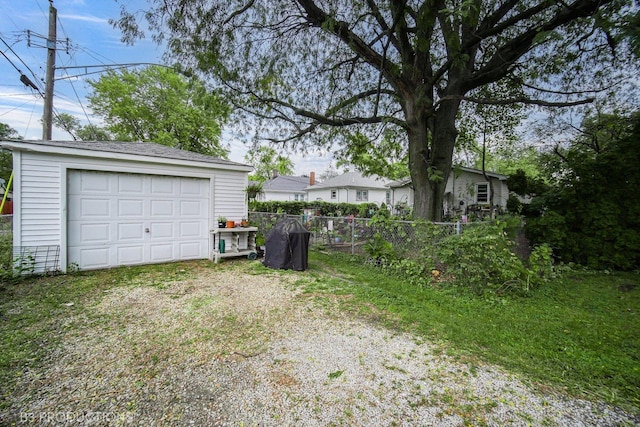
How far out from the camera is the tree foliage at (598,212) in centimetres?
624

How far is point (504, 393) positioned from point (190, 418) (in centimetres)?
236

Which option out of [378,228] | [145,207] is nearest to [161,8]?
[145,207]

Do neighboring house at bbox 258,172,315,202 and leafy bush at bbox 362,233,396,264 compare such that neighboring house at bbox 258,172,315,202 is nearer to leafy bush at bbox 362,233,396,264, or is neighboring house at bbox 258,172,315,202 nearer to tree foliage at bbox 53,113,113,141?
tree foliage at bbox 53,113,113,141

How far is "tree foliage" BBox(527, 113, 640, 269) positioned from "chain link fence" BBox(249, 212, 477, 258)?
11.2 ft

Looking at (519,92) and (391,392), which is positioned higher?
(519,92)

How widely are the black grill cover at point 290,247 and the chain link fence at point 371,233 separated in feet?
4.88

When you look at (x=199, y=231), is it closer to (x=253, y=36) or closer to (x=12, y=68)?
(x=253, y=36)

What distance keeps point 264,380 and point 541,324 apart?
11.5 ft

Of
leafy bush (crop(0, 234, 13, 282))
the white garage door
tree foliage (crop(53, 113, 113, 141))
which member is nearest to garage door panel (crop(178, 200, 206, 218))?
the white garage door

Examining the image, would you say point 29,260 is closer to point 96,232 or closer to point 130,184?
point 96,232

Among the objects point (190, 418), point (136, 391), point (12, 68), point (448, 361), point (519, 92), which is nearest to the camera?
point (190, 418)

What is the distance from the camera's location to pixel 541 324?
343 cm

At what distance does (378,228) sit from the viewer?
6.38 m

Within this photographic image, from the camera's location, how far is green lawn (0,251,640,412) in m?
2.42
